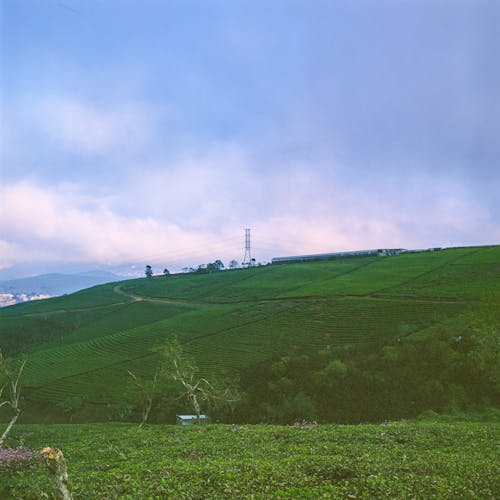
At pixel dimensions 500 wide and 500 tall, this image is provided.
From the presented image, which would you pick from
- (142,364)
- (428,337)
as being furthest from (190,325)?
(428,337)

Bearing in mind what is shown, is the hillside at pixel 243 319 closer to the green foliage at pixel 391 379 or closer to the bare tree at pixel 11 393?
the green foliage at pixel 391 379

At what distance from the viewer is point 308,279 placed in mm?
114250

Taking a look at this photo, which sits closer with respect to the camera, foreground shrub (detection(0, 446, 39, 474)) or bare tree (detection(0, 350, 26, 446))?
bare tree (detection(0, 350, 26, 446))

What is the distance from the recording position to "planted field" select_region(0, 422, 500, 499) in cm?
1094

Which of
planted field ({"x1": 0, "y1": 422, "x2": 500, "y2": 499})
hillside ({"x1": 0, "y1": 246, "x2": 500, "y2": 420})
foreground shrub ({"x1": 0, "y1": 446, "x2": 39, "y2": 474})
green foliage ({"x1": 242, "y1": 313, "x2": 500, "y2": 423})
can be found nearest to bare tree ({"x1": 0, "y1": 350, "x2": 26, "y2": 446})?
foreground shrub ({"x1": 0, "y1": 446, "x2": 39, "y2": 474})

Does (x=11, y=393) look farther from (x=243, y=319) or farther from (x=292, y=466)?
(x=243, y=319)

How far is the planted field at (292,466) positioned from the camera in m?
10.9

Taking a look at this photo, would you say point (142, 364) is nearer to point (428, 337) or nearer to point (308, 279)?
point (428, 337)

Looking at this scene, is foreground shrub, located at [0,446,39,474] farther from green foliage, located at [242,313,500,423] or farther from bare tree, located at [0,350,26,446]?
green foliage, located at [242,313,500,423]

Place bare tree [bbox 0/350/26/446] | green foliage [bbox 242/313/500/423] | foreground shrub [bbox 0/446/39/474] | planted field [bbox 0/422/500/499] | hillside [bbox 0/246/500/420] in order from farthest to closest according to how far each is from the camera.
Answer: hillside [bbox 0/246/500/420], green foliage [bbox 242/313/500/423], foreground shrub [bbox 0/446/39/474], bare tree [bbox 0/350/26/446], planted field [bbox 0/422/500/499]

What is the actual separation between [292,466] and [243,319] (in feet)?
235

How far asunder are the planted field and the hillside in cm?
3347

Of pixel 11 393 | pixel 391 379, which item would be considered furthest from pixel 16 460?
pixel 391 379

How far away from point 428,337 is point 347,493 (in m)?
47.1
